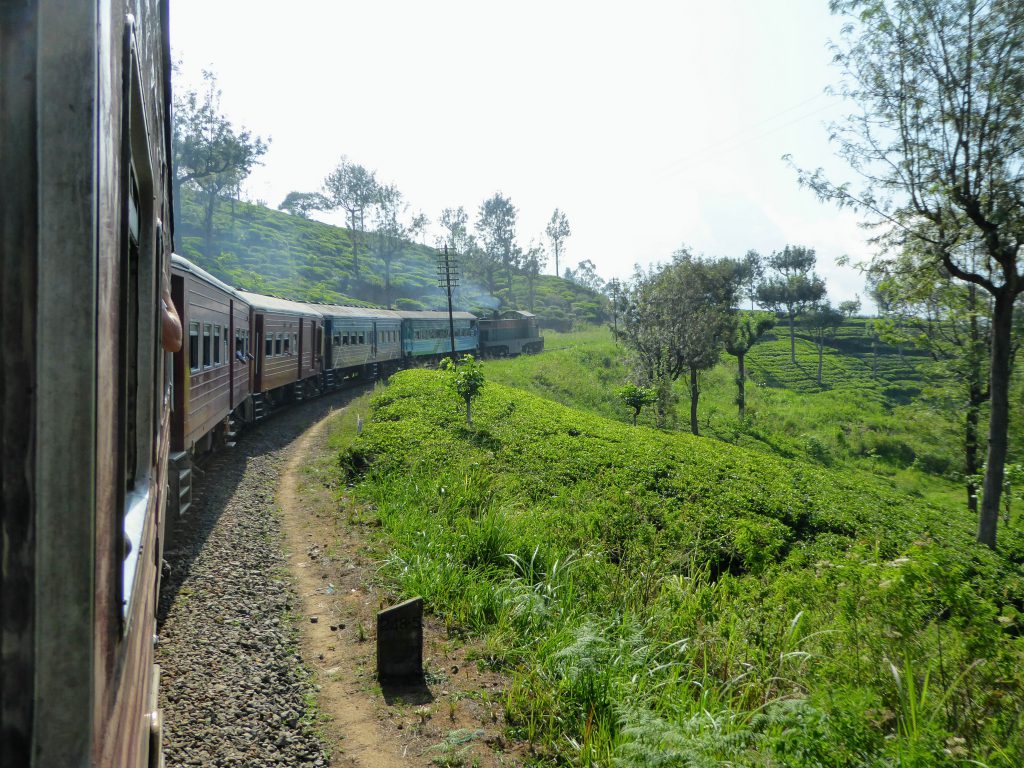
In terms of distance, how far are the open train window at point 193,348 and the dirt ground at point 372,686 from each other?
8.19 feet

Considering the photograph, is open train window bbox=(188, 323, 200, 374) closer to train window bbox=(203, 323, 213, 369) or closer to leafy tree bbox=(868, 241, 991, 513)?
train window bbox=(203, 323, 213, 369)

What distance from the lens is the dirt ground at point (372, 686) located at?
4.40 m

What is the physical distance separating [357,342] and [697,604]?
63.3 feet

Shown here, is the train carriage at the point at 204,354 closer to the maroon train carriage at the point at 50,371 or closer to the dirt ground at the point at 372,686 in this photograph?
the dirt ground at the point at 372,686

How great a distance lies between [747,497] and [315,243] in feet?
237

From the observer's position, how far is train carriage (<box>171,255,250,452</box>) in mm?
7613

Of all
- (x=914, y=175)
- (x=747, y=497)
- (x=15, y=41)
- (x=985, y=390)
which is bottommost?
(x=747, y=497)

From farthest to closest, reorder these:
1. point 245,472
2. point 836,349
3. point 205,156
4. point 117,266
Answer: point 836,349 < point 205,156 < point 245,472 < point 117,266

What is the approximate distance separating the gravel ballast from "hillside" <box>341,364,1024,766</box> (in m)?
1.39

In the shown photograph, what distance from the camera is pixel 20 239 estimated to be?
2.92ft

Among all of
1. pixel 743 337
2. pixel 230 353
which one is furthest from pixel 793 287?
pixel 230 353

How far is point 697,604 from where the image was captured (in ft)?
19.9

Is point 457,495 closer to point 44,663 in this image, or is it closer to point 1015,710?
point 1015,710

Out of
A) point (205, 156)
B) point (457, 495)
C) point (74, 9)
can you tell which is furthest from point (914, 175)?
point (205, 156)
